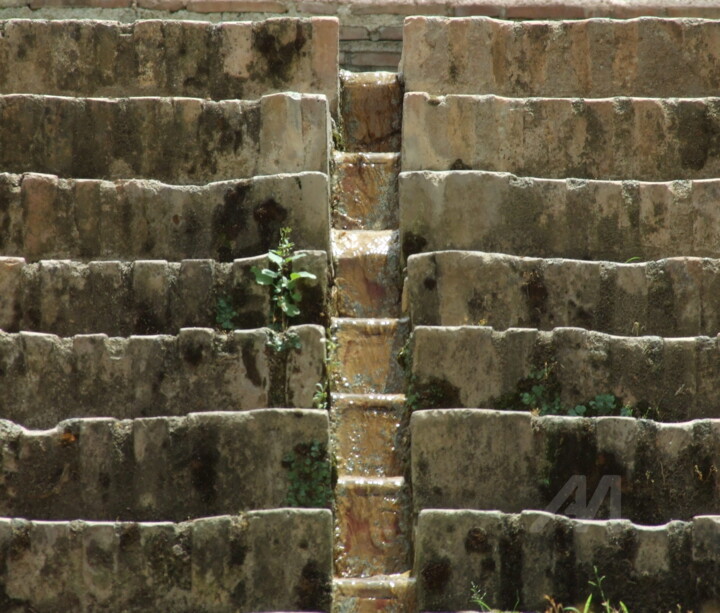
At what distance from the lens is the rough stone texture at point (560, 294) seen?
513 cm

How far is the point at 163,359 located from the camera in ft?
15.9

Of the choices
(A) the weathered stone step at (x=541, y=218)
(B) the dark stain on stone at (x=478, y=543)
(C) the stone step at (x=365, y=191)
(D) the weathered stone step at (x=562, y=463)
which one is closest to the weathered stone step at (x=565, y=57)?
(C) the stone step at (x=365, y=191)

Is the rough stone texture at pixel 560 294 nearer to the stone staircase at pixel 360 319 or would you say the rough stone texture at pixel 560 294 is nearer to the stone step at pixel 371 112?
the stone staircase at pixel 360 319

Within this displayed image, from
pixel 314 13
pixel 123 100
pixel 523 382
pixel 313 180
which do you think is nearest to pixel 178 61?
pixel 123 100

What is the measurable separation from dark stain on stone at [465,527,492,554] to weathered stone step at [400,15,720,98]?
2.71 metres

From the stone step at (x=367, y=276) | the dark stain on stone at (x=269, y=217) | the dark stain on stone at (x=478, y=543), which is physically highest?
the dark stain on stone at (x=269, y=217)

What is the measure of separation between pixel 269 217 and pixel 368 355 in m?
0.73

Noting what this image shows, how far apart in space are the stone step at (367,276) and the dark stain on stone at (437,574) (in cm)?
141

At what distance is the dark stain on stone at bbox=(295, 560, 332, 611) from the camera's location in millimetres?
4281

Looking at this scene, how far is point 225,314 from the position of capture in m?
5.05

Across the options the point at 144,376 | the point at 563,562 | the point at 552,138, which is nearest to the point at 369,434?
the point at 144,376

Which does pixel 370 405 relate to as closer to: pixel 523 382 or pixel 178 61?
pixel 523 382

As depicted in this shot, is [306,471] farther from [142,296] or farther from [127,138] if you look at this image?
[127,138]

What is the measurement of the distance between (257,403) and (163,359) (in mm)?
401
